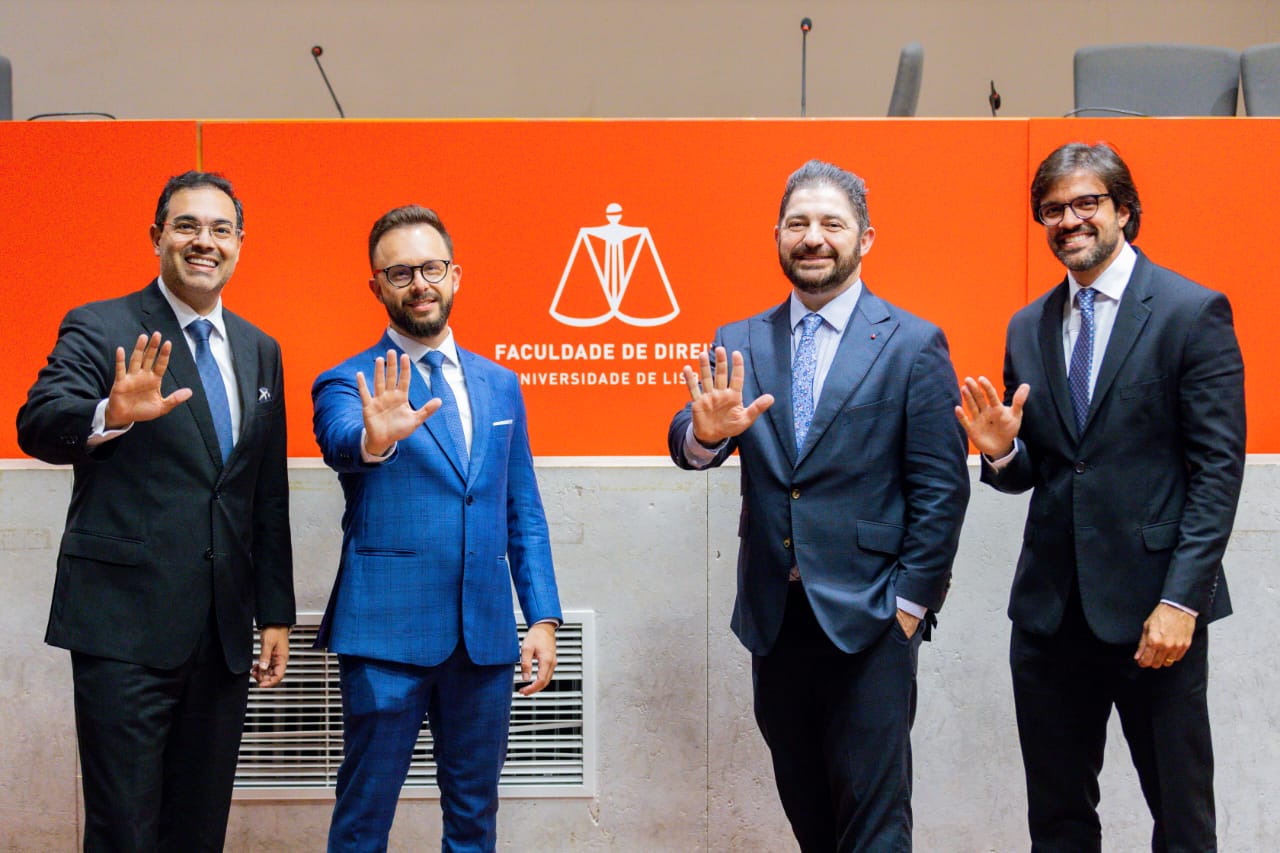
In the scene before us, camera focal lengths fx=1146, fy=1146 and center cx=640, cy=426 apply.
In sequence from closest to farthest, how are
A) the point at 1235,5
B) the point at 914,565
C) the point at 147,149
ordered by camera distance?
the point at 914,565 < the point at 147,149 < the point at 1235,5

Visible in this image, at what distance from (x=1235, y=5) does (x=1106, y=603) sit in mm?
5318

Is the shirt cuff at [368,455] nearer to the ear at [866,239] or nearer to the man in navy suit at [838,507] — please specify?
the man in navy suit at [838,507]

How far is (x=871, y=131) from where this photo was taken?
3496 mm

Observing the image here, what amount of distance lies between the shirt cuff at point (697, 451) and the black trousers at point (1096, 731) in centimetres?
84

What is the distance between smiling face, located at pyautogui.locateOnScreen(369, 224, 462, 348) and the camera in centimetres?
261

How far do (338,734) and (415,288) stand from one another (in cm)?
160

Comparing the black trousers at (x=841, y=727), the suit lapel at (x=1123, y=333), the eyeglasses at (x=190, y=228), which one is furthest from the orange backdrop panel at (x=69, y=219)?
the suit lapel at (x=1123, y=333)

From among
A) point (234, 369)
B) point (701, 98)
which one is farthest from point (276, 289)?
point (701, 98)

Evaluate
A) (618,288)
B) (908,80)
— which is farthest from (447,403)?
(908,80)

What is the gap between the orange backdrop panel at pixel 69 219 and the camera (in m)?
3.46

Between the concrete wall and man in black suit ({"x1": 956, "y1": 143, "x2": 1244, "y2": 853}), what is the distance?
836mm

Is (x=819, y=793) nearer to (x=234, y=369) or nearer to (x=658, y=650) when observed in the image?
(x=658, y=650)

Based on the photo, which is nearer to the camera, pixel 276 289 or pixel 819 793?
pixel 819 793

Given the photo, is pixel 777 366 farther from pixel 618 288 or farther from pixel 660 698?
pixel 660 698
